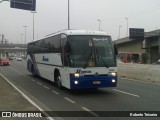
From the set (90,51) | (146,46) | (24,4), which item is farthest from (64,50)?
(146,46)

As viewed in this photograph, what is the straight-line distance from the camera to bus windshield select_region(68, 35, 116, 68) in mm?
14930

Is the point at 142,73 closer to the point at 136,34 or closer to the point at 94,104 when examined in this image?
the point at 94,104

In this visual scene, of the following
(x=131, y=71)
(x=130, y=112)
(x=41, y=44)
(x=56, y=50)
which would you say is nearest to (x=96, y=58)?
(x=56, y=50)

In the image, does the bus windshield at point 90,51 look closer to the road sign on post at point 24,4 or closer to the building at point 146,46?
the road sign on post at point 24,4

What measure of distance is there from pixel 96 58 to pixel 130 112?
483 cm

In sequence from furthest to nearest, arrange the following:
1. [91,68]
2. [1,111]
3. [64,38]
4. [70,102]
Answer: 1. [64,38]
2. [91,68]
3. [70,102]
4. [1,111]

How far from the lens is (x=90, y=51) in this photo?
1512cm

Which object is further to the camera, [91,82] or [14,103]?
[91,82]

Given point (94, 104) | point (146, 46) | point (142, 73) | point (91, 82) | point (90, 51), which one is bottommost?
point (94, 104)

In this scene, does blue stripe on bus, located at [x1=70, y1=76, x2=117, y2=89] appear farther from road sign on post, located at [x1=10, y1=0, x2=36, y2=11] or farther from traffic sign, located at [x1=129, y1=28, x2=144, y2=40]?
traffic sign, located at [x1=129, y1=28, x2=144, y2=40]

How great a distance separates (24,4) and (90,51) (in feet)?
55.1

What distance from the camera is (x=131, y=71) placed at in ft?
89.1

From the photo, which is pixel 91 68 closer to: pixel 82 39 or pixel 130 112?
pixel 82 39

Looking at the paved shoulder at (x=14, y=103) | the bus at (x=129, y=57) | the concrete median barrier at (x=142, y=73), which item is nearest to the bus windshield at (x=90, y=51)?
the paved shoulder at (x=14, y=103)
